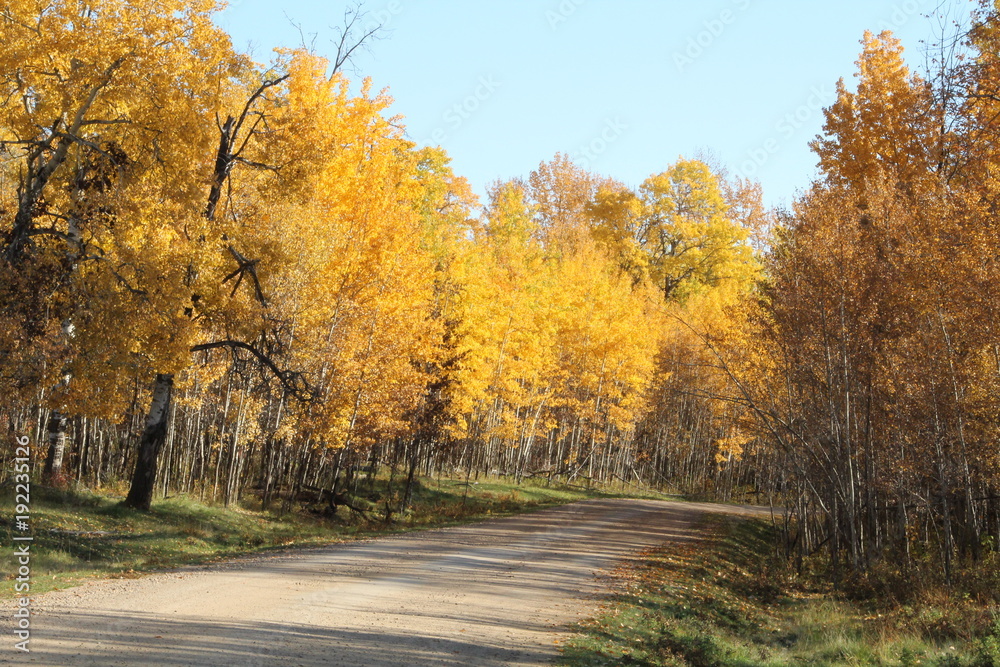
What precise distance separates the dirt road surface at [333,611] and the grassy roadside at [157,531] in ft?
3.06

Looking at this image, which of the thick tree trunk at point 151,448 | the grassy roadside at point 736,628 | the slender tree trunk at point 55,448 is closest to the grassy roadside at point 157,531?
the thick tree trunk at point 151,448

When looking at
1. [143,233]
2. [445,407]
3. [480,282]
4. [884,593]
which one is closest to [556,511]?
[445,407]

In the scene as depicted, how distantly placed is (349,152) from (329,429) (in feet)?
25.2

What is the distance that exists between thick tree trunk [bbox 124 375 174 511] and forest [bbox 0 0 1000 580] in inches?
1.9

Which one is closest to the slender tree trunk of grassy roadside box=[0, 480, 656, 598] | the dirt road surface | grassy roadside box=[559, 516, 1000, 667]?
grassy roadside box=[0, 480, 656, 598]

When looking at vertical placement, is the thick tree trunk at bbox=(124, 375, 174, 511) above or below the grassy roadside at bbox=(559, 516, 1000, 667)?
above

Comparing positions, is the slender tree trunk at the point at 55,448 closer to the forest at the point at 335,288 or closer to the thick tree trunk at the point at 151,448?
the forest at the point at 335,288

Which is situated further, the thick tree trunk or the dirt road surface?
the thick tree trunk

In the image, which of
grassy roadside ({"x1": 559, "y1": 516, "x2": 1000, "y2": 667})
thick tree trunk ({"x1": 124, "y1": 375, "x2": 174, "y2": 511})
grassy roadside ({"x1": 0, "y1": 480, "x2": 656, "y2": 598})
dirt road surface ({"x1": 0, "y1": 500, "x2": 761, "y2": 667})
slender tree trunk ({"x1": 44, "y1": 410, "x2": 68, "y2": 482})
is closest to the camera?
dirt road surface ({"x1": 0, "y1": 500, "x2": 761, "y2": 667})

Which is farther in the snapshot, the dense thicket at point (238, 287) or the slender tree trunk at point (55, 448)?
the slender tree trunk at point (55, 448)

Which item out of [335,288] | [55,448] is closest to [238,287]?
[335,288]

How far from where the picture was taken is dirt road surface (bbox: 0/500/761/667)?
696 cm

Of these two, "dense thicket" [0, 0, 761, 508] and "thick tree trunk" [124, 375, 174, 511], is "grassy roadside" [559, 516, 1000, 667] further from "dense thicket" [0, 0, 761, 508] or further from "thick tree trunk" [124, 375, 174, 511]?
"thick tree trunk" [124, 375, 174, 511]

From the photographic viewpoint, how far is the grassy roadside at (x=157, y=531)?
35.3ft
